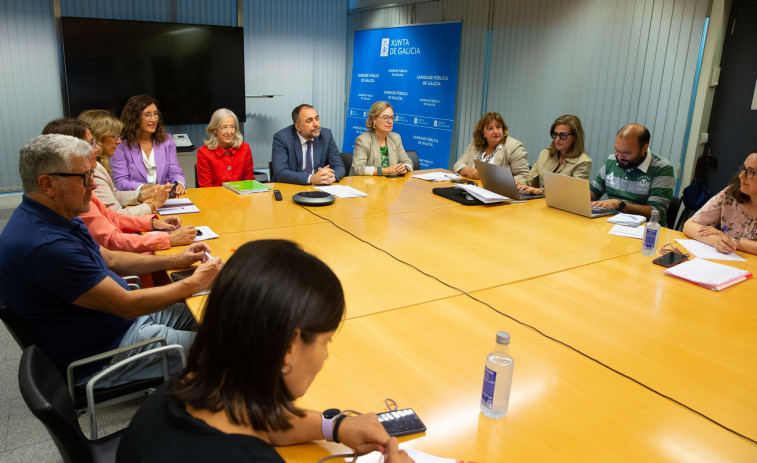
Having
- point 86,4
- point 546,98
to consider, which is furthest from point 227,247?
point 86,4

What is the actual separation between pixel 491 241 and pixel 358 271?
2.75 ft

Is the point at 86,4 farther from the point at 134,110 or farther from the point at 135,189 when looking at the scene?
the point at 135,189

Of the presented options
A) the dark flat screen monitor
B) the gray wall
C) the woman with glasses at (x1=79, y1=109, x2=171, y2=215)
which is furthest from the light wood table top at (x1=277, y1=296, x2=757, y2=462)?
the dark flat screen monitor

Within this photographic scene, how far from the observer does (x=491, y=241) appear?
105 inches

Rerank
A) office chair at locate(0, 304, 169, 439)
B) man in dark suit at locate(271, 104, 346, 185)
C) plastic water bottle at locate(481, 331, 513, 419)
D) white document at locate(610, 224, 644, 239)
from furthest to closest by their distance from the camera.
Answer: man in dark suit at locate(271, 104, 346, 185) → white document at locate(610, 224, 644, 239) → office chair at locate(0, 304, 169, 439) → plastic water bottle at locate(481, 331, 513, 419)

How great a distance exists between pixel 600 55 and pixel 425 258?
3.20m

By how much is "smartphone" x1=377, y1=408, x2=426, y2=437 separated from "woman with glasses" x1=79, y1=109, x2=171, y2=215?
2208 millimetres

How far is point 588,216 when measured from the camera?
125 inches

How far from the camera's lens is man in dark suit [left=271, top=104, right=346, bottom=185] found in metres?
3.89

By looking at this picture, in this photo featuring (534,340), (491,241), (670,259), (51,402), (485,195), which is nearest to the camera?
(51,402)

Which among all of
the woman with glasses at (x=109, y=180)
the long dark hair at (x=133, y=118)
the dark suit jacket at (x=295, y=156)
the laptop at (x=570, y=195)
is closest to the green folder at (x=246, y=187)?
the dark suit jacket at (x=295, y=156)

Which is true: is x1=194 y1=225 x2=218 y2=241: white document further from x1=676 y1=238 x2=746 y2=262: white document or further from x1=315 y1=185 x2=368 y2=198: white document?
x1=676 y1=238 x2=746 y2=262: white document

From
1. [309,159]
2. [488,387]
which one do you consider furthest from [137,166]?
[488,387]

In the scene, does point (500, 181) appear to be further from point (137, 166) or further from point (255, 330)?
point (255, 330)
